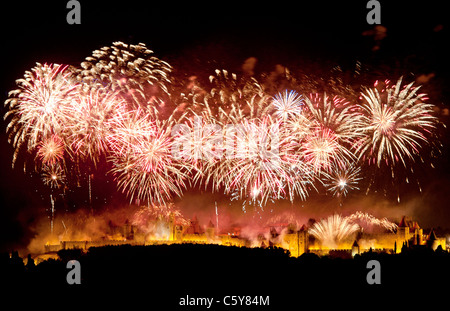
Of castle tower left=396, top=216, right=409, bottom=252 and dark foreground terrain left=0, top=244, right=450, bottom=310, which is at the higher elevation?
castle tower left=396, top=216, right=409, bottom=252

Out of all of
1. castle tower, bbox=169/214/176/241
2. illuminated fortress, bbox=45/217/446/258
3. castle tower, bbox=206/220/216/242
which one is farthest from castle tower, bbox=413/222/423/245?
castle tower, bbox=169/214/176/241

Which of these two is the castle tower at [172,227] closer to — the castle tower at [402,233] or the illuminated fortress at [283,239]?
Answer: the illuminated fortress at [283,239]

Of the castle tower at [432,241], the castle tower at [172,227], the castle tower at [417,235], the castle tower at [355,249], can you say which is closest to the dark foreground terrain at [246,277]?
the castle tower at [355,249]

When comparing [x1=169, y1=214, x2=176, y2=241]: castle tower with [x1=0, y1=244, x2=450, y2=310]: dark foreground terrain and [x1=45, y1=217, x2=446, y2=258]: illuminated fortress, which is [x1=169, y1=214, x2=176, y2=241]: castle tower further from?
[x1=0, y1=244, x2=450, y2=310]: dark foreground terrain

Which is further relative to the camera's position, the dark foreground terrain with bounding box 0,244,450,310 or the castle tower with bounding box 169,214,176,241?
the castle tower with bounding box 169,214,176,241

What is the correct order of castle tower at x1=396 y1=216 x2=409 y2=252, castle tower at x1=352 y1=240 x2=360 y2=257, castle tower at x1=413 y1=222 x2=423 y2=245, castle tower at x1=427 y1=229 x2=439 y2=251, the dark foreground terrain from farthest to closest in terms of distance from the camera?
1. castle tower at x1=413 y1=222 x2=423 y2=245
2. castle tower at x1=427 y1=229 x2=439 y2=251
3. castle tower at x1=396 y1=216 x2=409 y2=252
4. castle tower at x1=352 y1=240 x2=360 y2=257
5. the dark foreground terrain

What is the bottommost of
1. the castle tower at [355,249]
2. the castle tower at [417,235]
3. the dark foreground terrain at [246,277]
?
the dark foreground terrain at [246,277]
